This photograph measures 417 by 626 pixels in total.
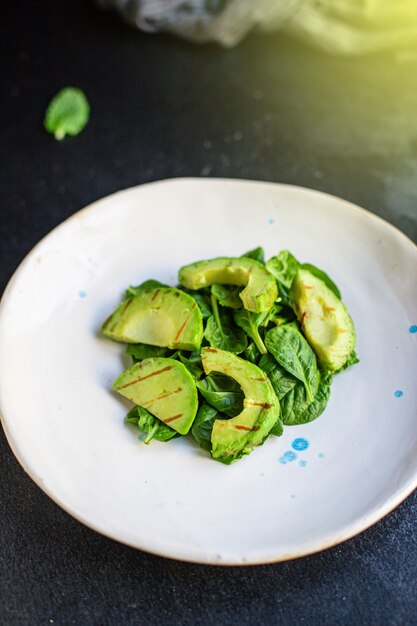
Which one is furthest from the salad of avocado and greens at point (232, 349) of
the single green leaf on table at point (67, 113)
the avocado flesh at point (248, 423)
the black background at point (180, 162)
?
the single green leaf on table at point (67, 113)

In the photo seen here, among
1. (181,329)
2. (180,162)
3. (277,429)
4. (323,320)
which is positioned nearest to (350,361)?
(323,320)

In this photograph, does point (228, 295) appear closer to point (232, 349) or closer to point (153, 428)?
point (232, 349)

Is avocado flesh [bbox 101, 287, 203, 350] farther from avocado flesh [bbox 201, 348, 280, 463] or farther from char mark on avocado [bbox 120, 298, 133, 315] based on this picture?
avocado flesh [bbox 201, 348, 280, 463]

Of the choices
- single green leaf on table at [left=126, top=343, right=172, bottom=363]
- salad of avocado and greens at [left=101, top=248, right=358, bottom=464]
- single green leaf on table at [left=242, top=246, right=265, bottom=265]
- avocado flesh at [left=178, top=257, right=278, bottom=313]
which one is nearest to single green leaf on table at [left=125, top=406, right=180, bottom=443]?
salad of avocado and greens at [left=101, top=248, right=358, bottom=464]

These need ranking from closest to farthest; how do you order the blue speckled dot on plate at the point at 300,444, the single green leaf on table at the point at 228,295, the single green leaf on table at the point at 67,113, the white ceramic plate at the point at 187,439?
the white ceramic plate at the point at 187,439 → the blue speckled dot on plate at the point at 300,444 → the single green leaf on table at the point at 228,295 → the single green leaf on table at the point at 67,113

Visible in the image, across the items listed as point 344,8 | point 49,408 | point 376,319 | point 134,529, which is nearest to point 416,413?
point 376,319

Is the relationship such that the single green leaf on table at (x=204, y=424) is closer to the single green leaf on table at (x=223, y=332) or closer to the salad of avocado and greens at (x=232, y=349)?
the salad of avocado and greens at (x=232, y=349)
